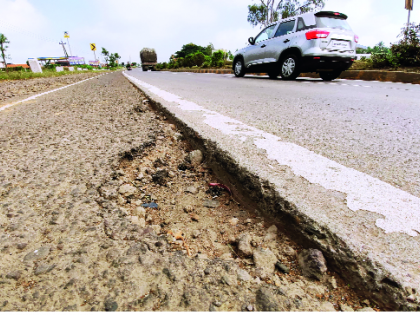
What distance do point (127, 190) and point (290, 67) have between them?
6732 mm

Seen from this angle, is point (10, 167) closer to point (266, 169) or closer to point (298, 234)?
point (266, 169)

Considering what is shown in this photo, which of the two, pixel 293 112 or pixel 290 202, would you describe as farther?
pixel 293 112

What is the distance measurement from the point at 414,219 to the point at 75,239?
104 centimetres

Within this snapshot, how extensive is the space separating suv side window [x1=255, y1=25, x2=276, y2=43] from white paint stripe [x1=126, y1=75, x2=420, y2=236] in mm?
7255

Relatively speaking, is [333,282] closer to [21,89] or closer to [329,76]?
[21,89]

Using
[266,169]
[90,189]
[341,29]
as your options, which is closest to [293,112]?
[266,169]

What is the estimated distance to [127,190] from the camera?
1.10 meters

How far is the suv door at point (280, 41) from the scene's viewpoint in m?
6.62

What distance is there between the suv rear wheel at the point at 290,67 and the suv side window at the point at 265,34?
128 centimetres

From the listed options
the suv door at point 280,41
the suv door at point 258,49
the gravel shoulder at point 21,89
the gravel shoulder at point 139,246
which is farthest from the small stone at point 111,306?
the suv door at point 258,49

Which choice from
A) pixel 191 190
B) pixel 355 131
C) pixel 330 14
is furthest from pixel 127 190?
pixel 330 14

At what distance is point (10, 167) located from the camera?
1.28 m

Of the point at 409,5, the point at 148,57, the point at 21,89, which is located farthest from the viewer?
the point at 148,57

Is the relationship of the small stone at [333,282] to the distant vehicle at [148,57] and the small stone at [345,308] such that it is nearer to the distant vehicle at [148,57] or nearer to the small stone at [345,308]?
the small stone at [345,308]
